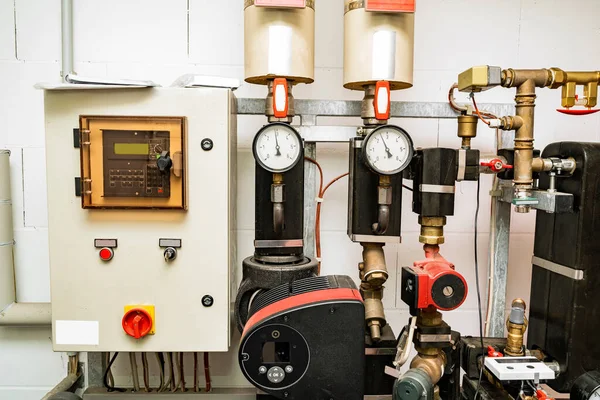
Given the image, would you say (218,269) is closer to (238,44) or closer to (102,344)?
(102,344)

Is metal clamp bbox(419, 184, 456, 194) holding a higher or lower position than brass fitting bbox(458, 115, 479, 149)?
lower

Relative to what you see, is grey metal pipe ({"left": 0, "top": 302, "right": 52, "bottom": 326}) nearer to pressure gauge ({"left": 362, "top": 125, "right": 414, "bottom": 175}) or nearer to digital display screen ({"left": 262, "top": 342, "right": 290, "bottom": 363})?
digital display screen ({"left": 262, "top": 342, "right": 290, "bottom": 363})

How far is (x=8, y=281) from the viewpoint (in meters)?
1.39

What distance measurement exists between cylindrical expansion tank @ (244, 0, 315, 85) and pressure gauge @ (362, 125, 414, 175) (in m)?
0.26

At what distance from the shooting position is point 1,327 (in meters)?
1.46

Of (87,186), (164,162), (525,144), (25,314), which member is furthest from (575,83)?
(25,314)

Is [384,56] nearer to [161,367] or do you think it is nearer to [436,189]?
[436,189]

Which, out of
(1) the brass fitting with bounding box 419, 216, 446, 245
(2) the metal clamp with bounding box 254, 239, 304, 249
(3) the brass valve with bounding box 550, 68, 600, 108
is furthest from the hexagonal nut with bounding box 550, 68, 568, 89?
(2) the metal clamp with bounding box 254, 239, 304, 249

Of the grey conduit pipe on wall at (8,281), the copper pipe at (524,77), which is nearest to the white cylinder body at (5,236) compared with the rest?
the grey conduit pipe on wall at (8,281)

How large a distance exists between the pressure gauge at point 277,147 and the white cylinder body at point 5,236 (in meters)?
0.88

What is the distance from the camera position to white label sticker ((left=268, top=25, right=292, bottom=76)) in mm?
1103

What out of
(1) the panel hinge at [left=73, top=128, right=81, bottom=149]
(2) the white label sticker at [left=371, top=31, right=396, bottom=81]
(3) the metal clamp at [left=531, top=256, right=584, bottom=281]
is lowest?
(3) the metal clamp at [left=531, top=256, right=584, bottom=281]

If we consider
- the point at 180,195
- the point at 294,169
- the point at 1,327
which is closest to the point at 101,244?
the point at 180,195

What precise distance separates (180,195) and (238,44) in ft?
2.01
